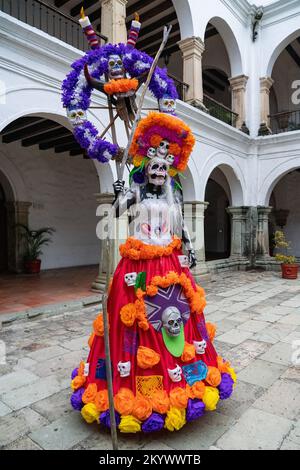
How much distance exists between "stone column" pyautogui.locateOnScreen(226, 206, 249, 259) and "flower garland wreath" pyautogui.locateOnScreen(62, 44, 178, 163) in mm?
7790

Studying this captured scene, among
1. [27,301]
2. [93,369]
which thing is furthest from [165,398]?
[27,301]

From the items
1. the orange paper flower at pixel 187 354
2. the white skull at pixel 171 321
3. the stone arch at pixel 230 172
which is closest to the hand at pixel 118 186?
the white skull at pixel 171 321

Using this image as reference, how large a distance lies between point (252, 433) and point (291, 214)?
446 inches

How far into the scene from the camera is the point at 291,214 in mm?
12109

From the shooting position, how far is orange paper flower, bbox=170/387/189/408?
1823 mm

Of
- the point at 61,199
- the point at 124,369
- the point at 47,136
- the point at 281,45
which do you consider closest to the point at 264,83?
the point at 281,45

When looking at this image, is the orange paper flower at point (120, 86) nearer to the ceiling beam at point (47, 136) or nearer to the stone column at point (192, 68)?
the ceiling beam at point (47, 136)

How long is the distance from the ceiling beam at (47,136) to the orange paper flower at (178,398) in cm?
601

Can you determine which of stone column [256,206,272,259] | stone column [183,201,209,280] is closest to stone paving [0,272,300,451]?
stone column [183,201,209,280]

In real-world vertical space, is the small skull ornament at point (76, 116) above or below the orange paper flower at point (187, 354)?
above

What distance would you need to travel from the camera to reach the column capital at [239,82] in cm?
925

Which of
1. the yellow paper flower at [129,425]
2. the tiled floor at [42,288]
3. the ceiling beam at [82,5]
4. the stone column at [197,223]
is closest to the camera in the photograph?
the yellow paper flower at [129,425]

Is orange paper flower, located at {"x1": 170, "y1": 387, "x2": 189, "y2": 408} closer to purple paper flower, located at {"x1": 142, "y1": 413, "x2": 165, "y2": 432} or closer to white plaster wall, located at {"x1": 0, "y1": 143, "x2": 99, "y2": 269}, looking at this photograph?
purple paper flower, located at {"x1": 142, "y1": 413, "x2": 165, "y2": 432}

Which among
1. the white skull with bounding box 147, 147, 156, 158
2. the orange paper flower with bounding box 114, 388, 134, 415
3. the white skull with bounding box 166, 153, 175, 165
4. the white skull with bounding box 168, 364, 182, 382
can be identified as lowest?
the orange paper flower with bounding box 114, 388, 134, 415
